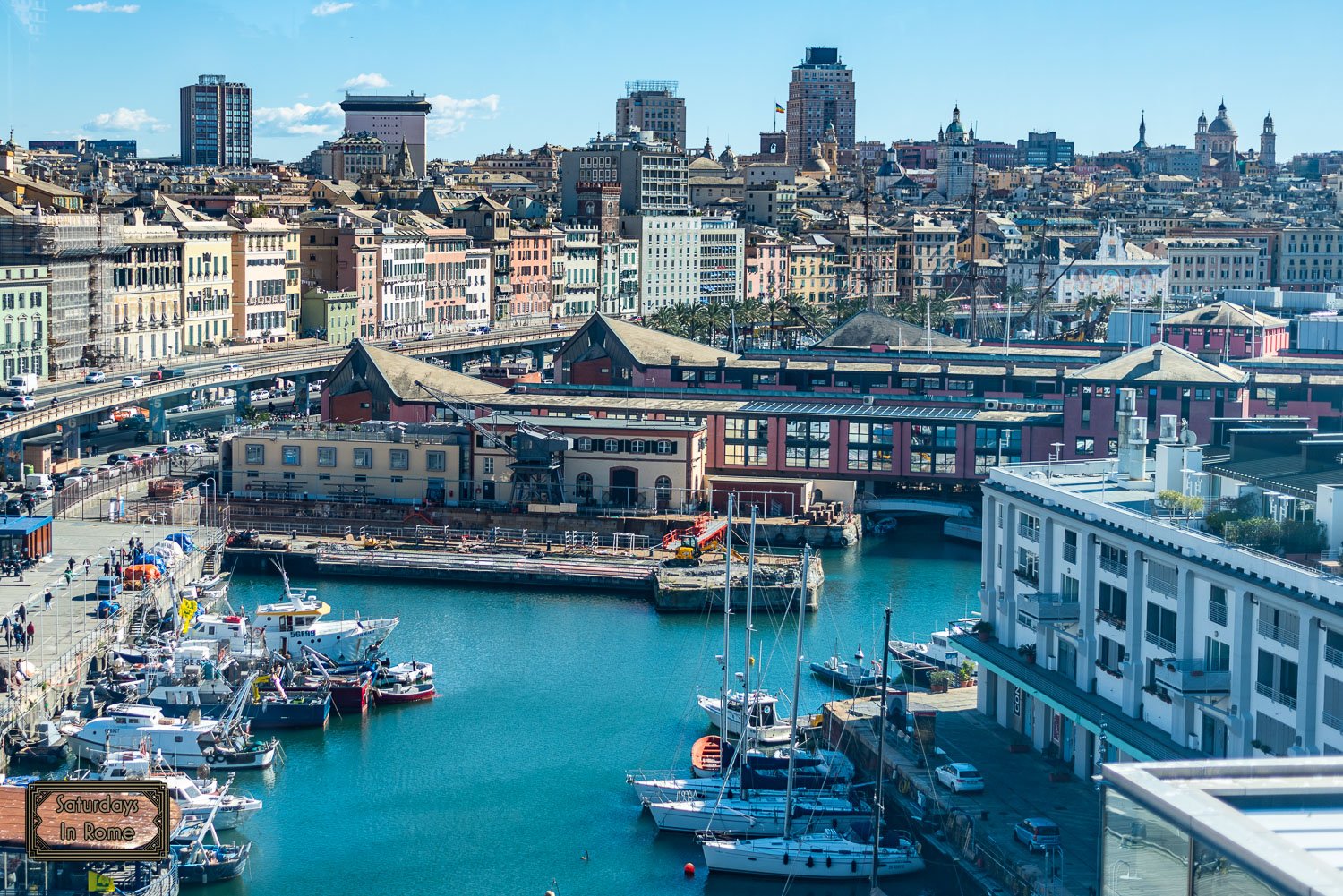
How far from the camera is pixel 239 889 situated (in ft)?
46.4

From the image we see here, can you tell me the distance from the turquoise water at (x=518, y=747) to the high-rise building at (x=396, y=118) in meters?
74.9

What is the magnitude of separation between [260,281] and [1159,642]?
3694 centimetres

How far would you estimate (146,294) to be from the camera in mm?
42812

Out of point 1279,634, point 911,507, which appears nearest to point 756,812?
point 1279,634

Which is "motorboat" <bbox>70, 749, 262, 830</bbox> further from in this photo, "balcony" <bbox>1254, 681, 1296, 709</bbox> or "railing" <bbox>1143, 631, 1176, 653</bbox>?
"balcony" <bbox>1254, 681, 1296, 709</bbox>

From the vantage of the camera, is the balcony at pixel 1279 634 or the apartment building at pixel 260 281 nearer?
the balcony at pixel 1279 634

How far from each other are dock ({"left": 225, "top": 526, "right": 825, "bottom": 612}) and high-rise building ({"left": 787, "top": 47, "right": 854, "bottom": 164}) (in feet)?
326

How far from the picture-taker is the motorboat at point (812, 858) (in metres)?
14.0

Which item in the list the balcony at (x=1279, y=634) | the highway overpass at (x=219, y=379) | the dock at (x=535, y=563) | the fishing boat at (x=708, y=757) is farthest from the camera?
the highway overpass at (x=219, y=379)

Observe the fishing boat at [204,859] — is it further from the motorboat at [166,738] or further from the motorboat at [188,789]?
the motorboat at [166,738]


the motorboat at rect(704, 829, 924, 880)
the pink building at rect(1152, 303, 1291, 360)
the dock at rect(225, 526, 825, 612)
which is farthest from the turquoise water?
the pink building at rect(1152, 303, 1291, 360)

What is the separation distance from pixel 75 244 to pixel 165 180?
77.8 ft

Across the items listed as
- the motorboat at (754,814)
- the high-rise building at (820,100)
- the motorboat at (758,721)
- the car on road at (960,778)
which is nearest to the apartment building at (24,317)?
the motorboat at (758,721)

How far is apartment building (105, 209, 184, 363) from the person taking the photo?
137 ft
